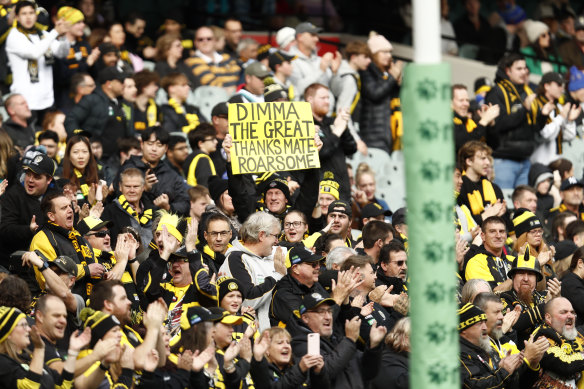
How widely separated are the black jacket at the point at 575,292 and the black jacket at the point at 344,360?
12.8 feet

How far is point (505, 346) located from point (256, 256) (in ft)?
7.72

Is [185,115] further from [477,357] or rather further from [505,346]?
[477,357]

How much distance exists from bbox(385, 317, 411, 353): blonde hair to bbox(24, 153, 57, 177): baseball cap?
→ 3792mm

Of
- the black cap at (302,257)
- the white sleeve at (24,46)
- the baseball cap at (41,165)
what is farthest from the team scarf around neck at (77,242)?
A: the white sleeve at (24,46)

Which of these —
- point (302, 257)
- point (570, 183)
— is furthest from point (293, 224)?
point (570, 183)

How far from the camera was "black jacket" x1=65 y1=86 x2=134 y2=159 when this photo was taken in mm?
16438

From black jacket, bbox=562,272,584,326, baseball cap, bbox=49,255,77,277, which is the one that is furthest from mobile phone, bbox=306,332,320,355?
black jacket, bbox=562,272,584,326

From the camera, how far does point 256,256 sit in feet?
40.2

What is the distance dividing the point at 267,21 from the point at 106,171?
8.21m

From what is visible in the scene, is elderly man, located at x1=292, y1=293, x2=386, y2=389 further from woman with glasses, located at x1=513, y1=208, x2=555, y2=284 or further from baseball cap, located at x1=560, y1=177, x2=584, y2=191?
baseball cap, located at x1=560, y1=177, x2=584, y2=191

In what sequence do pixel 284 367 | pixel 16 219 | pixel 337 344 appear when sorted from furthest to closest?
pixel 16 219, pixel 337 344, pixel 284 367

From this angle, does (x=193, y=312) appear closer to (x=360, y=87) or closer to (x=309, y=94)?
(x=309, y=94)

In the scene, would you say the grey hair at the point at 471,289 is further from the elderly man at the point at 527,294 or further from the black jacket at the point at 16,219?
the black jacket at the point at 16,219

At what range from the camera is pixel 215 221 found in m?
12.8
